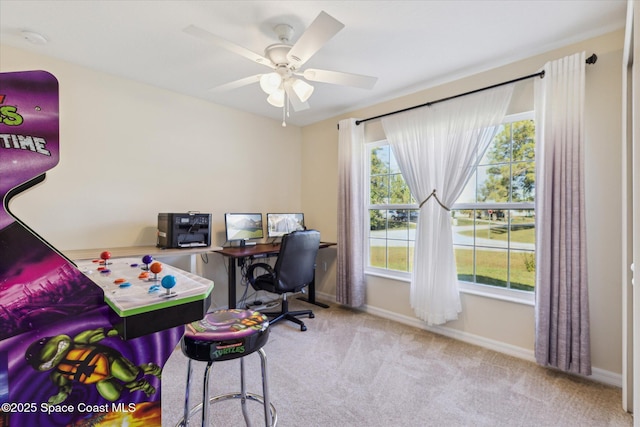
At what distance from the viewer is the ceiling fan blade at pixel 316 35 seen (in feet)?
4.70

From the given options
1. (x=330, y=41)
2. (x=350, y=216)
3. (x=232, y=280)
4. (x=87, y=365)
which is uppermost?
(x=330, y=41)

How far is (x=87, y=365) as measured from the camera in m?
0.88

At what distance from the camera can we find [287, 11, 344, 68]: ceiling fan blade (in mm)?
1434

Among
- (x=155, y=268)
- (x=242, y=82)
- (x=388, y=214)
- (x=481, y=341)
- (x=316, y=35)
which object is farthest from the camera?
(x=388, y=214)

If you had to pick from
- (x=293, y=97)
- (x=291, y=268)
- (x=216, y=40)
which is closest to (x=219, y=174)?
(x=291, y=268)

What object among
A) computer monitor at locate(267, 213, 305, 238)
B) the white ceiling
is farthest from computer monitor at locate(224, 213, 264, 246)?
the white ceiling

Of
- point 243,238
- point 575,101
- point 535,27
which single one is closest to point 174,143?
point 243,238

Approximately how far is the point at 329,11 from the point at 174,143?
2.10 m

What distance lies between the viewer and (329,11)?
1.81m

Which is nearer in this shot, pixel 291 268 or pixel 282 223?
pixel 291 268

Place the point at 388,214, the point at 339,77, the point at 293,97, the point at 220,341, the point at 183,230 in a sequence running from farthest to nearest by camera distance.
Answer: the point at 388,214 < the point at 183,230 < the point at 293,97 < the point at 339,77 < the point at 220,341

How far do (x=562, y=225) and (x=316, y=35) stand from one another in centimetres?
205

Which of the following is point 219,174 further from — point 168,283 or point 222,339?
point 168,283

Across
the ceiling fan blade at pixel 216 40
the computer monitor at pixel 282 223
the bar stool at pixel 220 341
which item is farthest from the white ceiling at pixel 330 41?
the bar stool at pixel 220 341
